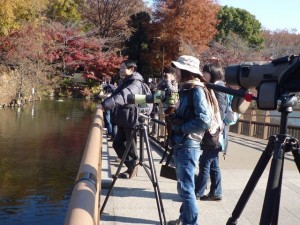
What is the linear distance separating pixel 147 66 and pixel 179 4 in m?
5.33

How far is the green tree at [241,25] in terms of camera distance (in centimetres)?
3319

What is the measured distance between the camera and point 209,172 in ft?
14.6

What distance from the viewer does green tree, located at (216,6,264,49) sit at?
1307 inches

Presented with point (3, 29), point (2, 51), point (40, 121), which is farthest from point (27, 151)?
point (2, 51)

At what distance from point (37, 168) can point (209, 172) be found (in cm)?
462

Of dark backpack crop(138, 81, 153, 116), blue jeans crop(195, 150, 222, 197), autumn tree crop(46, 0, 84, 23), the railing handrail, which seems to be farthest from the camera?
autumn tree crop(46, 0, 84, 23)

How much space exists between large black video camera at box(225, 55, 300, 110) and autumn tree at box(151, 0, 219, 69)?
939 inches

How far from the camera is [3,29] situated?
2086 cm

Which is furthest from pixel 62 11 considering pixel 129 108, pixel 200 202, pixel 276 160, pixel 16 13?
pixel 276 160

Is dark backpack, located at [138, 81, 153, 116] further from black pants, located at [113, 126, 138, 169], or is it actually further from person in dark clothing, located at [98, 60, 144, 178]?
black pants, located at [113, 126, 138, 169]

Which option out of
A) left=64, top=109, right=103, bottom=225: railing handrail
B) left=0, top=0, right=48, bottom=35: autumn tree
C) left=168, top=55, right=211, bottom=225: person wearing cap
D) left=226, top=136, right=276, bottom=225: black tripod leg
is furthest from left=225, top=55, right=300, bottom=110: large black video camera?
left=0, top=0, right=48, bottom=35: autumn tree

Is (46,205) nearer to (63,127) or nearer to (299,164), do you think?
(299,164)

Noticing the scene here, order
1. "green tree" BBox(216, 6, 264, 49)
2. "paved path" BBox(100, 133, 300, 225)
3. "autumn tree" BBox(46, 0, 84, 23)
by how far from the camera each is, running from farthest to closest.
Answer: "autumn tree" BBox(46, 0, 84, 23)
"green tree" BBox(216, 6, 264, 49)
"paved path" BBox(100, 133, 300, 225)

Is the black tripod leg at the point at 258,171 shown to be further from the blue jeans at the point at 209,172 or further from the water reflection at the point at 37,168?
the water reflection at the point at 37,168
